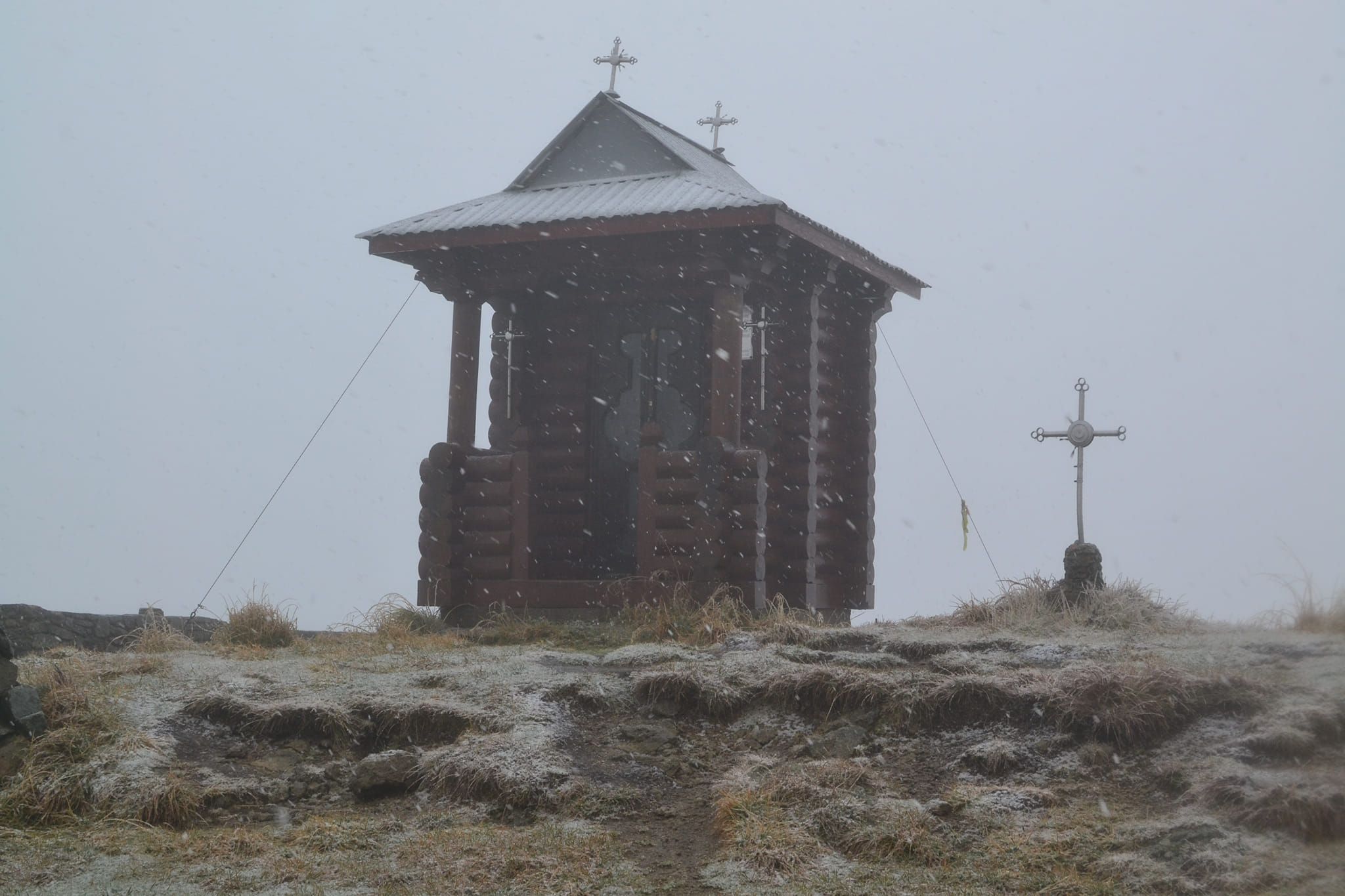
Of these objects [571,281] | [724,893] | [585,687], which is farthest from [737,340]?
[724,893]

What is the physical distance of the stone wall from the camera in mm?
9805

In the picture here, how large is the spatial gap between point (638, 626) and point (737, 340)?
8.73ft

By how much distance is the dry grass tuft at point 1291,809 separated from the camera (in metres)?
4.74

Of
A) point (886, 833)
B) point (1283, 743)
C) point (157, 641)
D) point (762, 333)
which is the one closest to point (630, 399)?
point (762, 333)

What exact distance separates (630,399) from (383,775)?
681 centimetres

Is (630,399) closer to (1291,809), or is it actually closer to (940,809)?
(940,809)

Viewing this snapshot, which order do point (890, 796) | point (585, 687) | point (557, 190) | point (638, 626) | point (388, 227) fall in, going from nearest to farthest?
1. point (890, 796)
2. point (585, 687)
3. point (638, 626)
4. point (388, 227)
5. point (557, 190)

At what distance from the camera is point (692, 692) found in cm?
704

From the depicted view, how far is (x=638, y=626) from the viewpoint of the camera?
10.0m

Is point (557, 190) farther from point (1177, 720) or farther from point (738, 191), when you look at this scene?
point (1177, 720)

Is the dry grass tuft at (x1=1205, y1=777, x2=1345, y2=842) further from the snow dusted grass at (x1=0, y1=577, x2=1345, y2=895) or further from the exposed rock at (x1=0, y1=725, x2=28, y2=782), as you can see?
the exposed rock at (x1=0, y1=725, x2=28, y2=782)

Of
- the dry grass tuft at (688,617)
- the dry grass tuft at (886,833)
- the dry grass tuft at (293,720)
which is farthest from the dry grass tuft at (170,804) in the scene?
the dry grass tuft at (688,617)

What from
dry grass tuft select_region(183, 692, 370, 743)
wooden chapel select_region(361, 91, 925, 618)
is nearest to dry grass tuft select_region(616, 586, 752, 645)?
wooden chapel select_region(361, 91, 925, 618)

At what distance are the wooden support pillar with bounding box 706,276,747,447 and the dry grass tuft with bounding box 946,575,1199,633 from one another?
8.07ft
